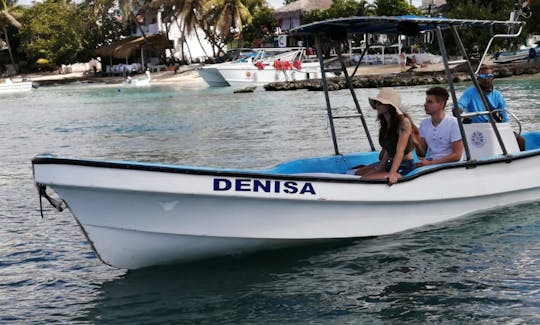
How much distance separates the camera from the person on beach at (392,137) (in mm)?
7352

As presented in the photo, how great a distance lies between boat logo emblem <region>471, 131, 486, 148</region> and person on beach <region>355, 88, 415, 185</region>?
53.2 inches

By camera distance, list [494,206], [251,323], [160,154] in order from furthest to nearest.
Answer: [160,154]
[494,206]
[251,323]

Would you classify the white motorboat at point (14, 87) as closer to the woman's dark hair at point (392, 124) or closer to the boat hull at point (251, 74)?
the boat hull at point (251, 74)

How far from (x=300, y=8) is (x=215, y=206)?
5668 cm

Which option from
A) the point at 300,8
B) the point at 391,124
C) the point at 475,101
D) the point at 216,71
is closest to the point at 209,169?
the point at 391,124

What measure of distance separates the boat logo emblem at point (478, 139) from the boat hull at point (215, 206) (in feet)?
3.33

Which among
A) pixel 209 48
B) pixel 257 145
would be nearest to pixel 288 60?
pixel 209 48

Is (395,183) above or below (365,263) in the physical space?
above

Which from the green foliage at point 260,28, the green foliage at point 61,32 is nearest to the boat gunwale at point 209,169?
the green foliage at point 260,28

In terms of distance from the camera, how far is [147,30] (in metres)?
72.4

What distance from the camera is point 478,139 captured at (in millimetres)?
8844

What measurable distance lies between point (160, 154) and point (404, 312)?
12.2 meters

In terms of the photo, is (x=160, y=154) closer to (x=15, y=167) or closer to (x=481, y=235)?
(x=15, y=167)

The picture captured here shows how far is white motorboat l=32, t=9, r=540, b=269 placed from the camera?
6.27 meters
